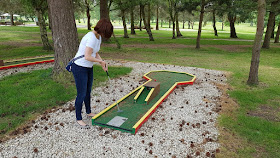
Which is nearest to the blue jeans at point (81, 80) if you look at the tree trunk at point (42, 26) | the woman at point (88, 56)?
the woman at point (88, 56)

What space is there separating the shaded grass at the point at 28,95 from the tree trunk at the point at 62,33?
666 millimetres

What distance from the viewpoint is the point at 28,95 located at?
17.5 feet

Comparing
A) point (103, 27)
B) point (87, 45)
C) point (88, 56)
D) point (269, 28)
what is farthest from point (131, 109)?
point (269, 28)

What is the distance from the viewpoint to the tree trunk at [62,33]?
597 centimetres

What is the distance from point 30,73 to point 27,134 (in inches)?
175

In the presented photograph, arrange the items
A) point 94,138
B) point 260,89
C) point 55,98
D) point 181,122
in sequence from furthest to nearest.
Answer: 1. point 260,89
2. point 55,98
3. point 181,122
4. point 94,138

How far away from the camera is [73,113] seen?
452 cm

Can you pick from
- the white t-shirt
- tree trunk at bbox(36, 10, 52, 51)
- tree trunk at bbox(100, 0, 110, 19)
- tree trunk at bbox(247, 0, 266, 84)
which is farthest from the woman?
tree trunk at bbox(100, 0, 110, 19)

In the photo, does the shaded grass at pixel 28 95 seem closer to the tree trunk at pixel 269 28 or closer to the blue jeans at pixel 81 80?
the blue jeans at pixel 81 80

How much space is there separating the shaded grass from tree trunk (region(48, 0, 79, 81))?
0.67 m

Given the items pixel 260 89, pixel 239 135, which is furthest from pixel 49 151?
pixel 260 89

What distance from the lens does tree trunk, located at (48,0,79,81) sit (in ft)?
19.6

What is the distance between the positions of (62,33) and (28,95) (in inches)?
83.8

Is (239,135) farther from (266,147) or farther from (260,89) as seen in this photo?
(260,89)
